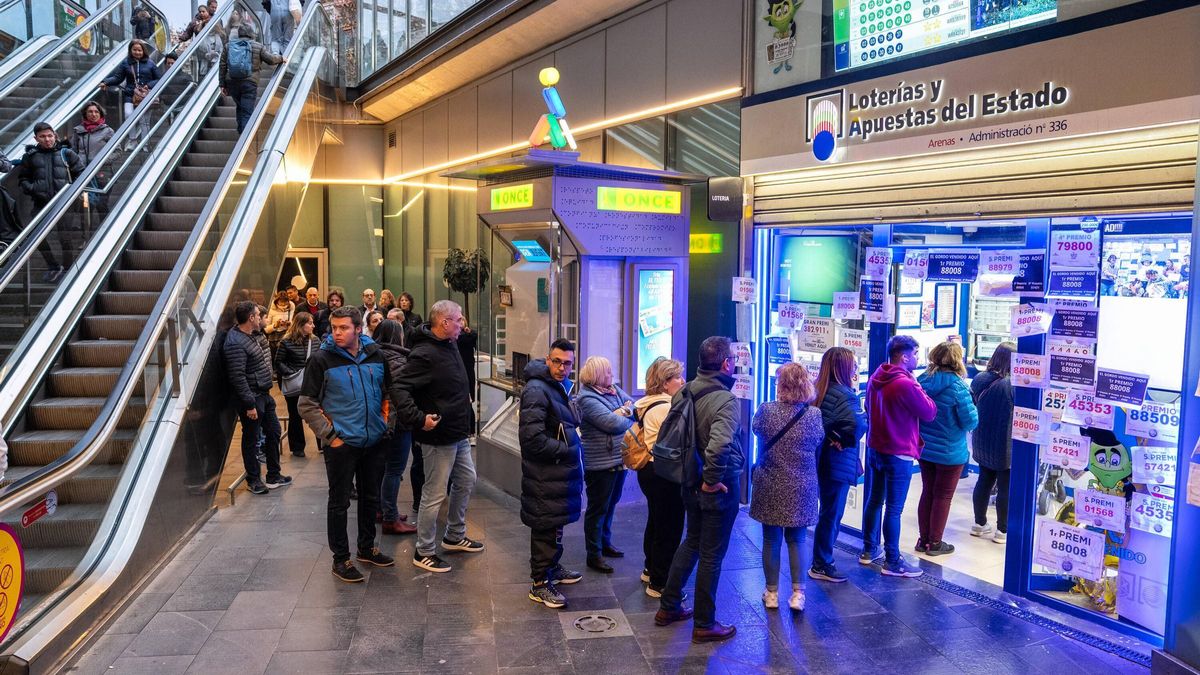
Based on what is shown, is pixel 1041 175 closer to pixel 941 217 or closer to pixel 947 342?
pixel 941 217

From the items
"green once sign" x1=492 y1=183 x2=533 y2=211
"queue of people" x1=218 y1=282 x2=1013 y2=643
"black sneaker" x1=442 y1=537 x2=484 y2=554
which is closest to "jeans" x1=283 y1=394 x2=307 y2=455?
"queue of people" x1=218 y1=282 x2=1013 y2=643

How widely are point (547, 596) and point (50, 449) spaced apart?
348cm

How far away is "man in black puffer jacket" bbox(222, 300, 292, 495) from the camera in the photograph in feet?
24.7

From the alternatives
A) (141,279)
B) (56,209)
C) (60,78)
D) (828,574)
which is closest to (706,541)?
(828,574)

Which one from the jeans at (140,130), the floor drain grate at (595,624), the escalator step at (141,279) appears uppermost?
the jeans at (140,130)

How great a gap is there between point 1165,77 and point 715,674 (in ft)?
12.5

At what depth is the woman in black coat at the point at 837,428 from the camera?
18.6ft

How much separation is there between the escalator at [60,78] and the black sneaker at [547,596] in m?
7.20

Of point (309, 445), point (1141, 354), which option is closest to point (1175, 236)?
point (1141, 354)

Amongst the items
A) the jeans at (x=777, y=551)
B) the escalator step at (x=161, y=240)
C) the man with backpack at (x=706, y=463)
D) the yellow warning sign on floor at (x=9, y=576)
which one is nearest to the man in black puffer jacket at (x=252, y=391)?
the escalator step at (x=161, y=240)

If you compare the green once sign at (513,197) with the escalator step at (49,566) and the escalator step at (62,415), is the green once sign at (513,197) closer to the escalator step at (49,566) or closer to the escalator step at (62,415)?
the escalator step at (62,415)

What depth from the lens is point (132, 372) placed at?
19.7 feet

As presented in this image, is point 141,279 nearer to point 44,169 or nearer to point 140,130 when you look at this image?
point 44,169

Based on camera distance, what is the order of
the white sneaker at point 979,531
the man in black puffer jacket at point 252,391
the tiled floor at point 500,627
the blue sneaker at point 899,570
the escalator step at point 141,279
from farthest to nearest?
the escalator step at point 141,279 < the man in black puffer jacket at point 252,391 < the white sneaker at point 979,531 < the blue sneaker at point 899,570 < the tiled floor at point 500,627
